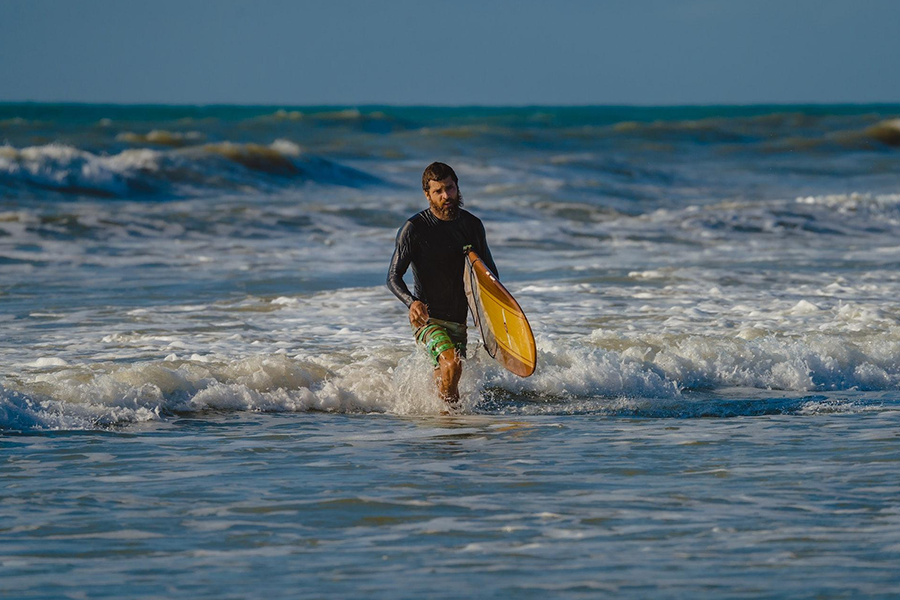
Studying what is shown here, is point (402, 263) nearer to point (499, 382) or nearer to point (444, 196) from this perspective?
point (444, 196)

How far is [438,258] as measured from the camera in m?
7.29

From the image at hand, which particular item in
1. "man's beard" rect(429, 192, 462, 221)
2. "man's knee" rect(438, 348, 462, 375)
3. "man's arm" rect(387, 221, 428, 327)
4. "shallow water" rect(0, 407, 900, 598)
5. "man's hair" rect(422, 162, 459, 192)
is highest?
"man's hair" rect(422, 162, 459, 192)

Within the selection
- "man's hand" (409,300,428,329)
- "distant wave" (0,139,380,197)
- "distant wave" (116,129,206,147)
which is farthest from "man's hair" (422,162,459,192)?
"distant wave" (116,129,206,147)

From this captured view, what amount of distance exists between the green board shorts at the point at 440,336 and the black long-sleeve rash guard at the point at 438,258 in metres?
0.05

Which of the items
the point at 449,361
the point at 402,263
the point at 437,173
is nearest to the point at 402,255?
the point at 402,263

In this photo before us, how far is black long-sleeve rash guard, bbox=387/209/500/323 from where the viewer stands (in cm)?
724

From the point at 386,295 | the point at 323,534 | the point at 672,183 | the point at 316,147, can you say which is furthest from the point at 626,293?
the point at 316,147

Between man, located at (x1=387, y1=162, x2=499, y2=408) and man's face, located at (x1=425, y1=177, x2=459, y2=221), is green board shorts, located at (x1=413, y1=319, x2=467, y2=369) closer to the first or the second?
man, located at (x1=387, y1=162, x2=499, y2=408)

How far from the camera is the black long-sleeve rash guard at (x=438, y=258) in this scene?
7242mm

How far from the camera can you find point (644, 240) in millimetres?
20609

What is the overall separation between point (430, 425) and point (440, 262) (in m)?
0.95

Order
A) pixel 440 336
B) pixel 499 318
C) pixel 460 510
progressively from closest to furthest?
pixel 460 510 → pixel 440 336 → pixel 499 318

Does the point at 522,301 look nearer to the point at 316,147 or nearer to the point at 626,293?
the point at 626,293

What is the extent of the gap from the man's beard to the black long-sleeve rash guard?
0.16 feet
